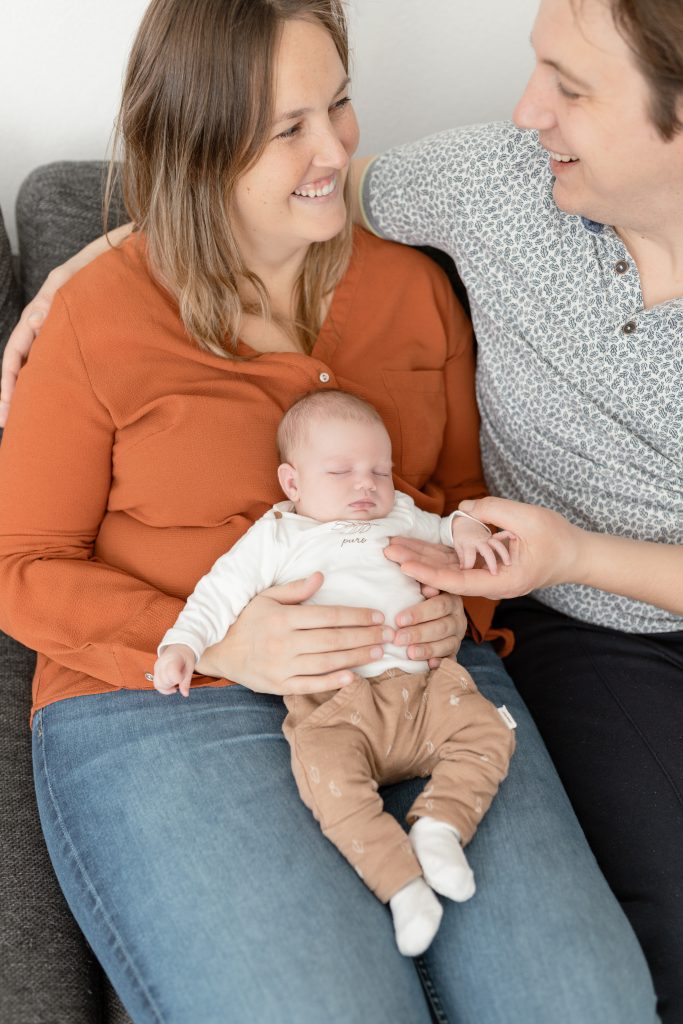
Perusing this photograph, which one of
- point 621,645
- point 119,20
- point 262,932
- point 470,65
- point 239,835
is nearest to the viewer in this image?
point 262,932

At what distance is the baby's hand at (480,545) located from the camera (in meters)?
1.51

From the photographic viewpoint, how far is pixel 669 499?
166cm

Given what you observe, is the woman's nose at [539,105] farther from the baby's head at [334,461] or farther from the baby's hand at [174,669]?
the baby's hand at [174,669]

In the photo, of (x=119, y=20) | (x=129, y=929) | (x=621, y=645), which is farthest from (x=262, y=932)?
(x=119, y=20)

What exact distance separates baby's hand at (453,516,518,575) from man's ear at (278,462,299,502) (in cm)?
28

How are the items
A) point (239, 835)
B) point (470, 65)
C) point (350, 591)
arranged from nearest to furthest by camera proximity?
point (239, 835), point (350, 591), point (470, 65)

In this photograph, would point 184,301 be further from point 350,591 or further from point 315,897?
point 315,897

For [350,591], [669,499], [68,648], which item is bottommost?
[68,648]

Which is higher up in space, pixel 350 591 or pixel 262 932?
pixel 350 591

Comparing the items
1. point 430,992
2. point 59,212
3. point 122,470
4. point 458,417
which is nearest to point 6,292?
point 59,212

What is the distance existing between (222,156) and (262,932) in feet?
3.78

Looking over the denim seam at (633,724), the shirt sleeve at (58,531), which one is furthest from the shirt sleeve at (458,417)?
the shirt sleeve at (58,531)

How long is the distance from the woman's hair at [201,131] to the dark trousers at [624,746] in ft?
2.77

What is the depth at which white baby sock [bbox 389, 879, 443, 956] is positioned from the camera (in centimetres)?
124
